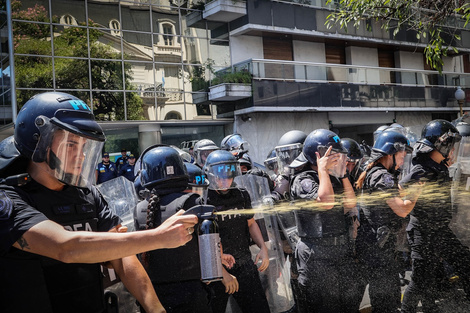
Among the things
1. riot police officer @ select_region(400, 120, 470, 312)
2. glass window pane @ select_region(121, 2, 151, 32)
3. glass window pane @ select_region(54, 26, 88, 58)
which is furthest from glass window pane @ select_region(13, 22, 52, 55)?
riot police officer @ select_region(400, 120, 470, 312)

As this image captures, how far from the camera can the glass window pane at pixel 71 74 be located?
14969mm

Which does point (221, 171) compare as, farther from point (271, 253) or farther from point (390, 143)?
point (390, 143)

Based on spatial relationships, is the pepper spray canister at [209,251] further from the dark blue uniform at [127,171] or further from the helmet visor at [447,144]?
the dark blue uniform at [127,171]

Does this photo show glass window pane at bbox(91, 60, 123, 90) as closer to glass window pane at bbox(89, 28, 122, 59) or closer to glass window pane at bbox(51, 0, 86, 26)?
glass window pane at bbox(89, 28, 122, 59)

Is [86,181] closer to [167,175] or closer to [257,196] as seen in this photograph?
[167,175]

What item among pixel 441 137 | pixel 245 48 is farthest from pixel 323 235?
pixel 245 48

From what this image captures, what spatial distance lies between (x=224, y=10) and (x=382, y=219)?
1387 cm

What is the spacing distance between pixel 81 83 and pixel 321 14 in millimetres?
10292

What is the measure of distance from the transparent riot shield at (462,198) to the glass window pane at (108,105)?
11672mm

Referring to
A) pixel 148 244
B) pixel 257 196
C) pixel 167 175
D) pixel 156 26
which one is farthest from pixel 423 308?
pixel 156 26

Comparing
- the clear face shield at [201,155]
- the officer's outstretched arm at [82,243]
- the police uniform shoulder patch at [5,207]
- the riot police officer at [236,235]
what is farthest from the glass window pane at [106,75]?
the officer's outstretched arm at [82,243]

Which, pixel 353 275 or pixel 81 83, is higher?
pixel 81 83

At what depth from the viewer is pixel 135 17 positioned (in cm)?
1689

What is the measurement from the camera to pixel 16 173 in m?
2.31
